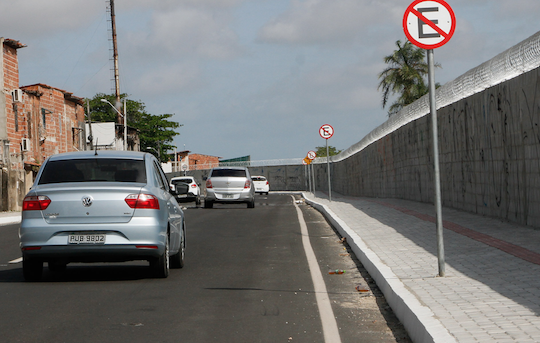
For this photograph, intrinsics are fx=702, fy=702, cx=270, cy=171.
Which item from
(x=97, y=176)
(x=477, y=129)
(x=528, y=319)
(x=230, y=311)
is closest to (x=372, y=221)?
(x=477, y=129)

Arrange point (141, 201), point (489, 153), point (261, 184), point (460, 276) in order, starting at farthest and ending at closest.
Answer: point (261, 184)
point (489, 153)
point (141, 201)
point (460, 276)

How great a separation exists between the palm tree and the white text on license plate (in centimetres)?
5089

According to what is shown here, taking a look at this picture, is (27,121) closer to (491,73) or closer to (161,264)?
(491,73)

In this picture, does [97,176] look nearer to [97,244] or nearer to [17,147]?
[97,244]

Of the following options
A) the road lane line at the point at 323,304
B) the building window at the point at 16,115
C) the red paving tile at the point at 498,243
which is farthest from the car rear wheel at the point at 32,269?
the building window at the point at 16,115

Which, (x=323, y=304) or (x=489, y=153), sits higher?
(x=489, y=153)

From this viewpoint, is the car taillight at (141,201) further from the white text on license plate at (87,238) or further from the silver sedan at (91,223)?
the white text on license plate at (87,238)

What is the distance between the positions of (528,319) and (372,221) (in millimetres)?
11203

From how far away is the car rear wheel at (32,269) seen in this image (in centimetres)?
894

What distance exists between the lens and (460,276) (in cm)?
800

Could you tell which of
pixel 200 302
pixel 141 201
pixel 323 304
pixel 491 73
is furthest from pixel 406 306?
pixel 491 73

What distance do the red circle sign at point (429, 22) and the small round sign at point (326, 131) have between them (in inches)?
803

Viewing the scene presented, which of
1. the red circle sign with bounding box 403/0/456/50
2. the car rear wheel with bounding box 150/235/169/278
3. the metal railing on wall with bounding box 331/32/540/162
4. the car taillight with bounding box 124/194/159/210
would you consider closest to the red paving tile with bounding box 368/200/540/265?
the metal railing on wall with bounding box 331/32/540/162

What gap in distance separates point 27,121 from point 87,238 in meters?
43.6
